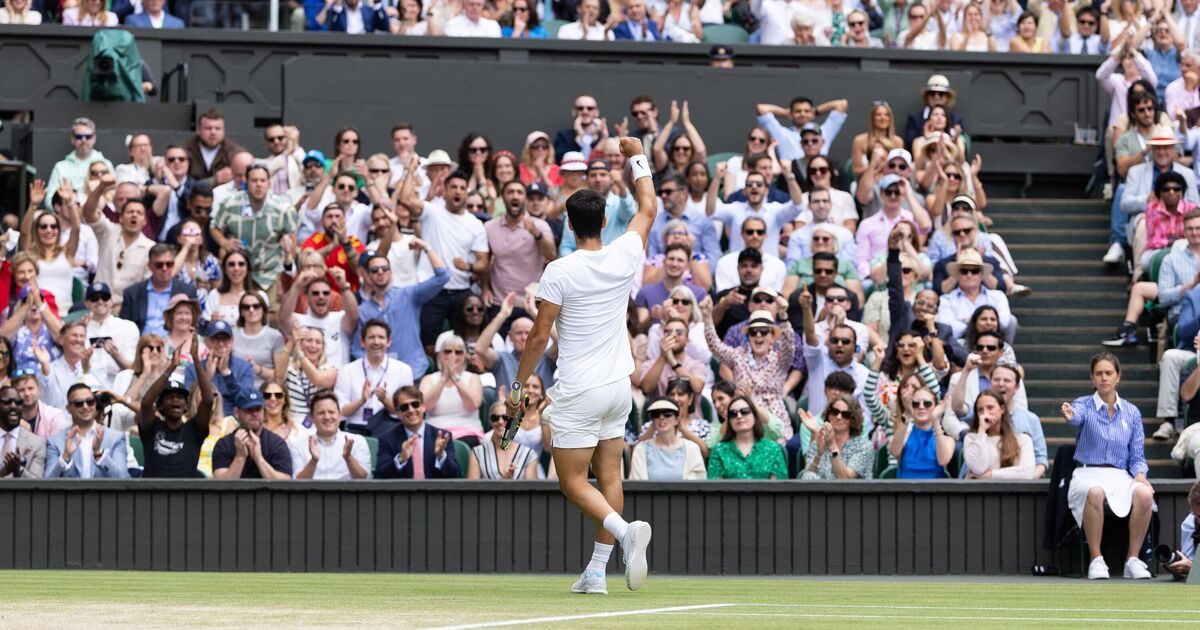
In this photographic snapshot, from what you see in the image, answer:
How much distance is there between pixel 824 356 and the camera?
15.8 meters

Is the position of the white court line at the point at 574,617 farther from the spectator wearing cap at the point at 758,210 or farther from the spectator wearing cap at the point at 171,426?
the spectator wearing cap at the point at 758,210

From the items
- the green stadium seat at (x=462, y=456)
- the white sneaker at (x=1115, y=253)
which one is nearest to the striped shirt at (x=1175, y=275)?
the white sneaker at (x=1115, y=253)

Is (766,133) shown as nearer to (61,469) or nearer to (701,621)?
(61,469)

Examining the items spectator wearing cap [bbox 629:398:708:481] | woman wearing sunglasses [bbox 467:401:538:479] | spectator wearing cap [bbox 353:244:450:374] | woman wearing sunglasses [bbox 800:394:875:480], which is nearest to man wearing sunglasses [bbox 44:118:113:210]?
spectator wearing cap [bbox 353:244:450:374]

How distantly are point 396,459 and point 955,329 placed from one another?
5037mm

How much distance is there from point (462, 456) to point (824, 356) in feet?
9.90

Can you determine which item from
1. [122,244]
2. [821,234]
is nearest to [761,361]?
[821,234]

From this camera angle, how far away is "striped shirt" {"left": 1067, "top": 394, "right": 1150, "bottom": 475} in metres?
13.9

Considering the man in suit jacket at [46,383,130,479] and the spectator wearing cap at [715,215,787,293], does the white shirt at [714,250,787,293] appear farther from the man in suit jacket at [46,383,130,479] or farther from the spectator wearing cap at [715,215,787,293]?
the man in suit jacket at [46,383,130,479]

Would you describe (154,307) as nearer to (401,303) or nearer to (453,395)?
(401,303)

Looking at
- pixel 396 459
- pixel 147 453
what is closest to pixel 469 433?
pixel 396 459

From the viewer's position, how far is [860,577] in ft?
44.8

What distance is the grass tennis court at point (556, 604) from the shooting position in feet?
24.7

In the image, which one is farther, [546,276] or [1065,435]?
[1065,435]
